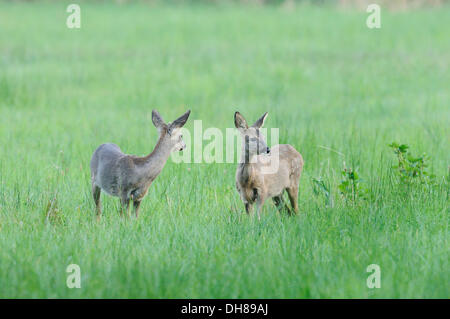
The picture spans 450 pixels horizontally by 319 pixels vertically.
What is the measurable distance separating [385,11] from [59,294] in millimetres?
21561

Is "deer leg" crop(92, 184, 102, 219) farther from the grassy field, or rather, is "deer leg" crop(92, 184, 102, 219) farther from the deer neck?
the deer neck

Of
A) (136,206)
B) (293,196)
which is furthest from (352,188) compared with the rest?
(136,206)

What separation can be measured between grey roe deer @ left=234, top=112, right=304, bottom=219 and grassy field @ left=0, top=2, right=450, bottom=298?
0.20 meters

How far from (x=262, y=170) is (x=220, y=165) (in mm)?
1917

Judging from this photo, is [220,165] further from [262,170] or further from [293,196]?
[262,170]

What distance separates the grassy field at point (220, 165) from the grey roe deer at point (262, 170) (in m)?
0.20

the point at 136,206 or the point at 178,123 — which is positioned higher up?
the point at 178,123

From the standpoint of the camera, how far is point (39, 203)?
6.38 m

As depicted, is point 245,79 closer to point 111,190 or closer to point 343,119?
point 343,119

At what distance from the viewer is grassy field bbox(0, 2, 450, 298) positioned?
4.98 meters

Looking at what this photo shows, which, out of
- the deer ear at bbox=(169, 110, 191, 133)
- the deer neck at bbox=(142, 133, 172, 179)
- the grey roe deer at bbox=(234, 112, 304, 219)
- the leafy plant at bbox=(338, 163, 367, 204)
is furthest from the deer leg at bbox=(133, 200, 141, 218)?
the leafy plant at bbox=(338, 163, 367, 204)

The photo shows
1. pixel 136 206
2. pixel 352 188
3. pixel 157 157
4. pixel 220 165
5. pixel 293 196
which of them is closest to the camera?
pixel 157 157

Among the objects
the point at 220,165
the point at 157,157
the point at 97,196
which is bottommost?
the point at 97,196

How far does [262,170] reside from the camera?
6.06m
